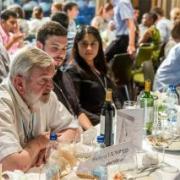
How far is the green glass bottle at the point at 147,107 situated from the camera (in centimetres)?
244

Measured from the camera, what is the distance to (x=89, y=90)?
3248 millimetres

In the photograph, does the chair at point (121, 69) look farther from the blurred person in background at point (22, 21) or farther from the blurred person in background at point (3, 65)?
the blurred person in background at point (22, 21)

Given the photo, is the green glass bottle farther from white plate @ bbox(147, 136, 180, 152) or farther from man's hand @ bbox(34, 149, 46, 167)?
man's hand @ bbox(34, 149, 46, 167)

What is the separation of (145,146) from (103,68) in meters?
1.24

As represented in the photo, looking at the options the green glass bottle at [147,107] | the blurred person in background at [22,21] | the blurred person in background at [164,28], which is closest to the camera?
the green glass bottle at [147,107]

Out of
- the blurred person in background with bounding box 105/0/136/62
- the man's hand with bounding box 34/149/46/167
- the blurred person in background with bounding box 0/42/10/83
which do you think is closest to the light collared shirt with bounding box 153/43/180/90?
the blurred person in background with bounding box 0/42/10/83

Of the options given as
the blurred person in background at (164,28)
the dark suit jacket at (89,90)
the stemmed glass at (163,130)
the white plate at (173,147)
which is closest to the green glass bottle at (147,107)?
the stemmed glass at (163,130)

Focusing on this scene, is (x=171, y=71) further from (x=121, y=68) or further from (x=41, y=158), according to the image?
(x=41, y=158)

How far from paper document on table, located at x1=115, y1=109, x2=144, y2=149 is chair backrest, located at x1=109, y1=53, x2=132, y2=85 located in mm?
2947

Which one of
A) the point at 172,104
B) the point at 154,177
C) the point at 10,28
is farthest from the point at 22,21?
the point at 154,177

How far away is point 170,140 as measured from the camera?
229 centimetres

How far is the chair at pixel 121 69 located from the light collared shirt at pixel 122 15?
57.0 inches

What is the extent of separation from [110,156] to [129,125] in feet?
1.01

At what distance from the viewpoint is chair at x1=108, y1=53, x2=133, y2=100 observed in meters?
5.04
